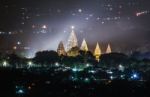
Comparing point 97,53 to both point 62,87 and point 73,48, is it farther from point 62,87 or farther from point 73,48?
point 62,87

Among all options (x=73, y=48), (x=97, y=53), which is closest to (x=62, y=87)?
(x=73, y=48)

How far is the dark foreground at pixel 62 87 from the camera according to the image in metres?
49.3

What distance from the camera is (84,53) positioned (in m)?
87.1

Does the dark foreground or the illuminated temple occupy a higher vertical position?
the illuminated temple

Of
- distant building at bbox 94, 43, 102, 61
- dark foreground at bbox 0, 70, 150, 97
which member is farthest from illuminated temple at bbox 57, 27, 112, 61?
dark foreground at bbox 0, 70, 150, 97

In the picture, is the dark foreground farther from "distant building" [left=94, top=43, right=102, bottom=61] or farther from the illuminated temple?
"distant building" [left=94, top=43, right=102, bottom=61]

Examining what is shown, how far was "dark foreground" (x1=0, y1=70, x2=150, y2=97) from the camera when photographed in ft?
162

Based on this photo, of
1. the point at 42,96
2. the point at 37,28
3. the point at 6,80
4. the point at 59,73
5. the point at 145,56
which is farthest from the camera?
the point at 37,28

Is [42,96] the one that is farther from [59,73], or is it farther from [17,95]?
[59,73]

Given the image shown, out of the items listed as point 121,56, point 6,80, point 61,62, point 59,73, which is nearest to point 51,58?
point 61,62

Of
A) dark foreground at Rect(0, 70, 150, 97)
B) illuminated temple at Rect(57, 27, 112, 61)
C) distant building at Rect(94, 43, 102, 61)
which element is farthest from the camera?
distant building at Rect(94, 43, 102, 61)

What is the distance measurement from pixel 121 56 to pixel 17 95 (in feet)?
131

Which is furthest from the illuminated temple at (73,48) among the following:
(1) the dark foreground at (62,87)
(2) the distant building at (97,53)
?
(1) the dark foreground at (62,87)

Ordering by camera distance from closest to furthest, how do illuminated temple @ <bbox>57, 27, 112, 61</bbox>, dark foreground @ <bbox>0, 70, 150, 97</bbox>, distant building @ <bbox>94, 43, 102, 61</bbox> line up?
dark foreground @ <bbox>0, 70, 150, 97</bbox> → illuminated temple @ <bbox>57, 27, 112, 61</bbox> → distant building @ <bbox>94, 43, 102, 61</bbox>
